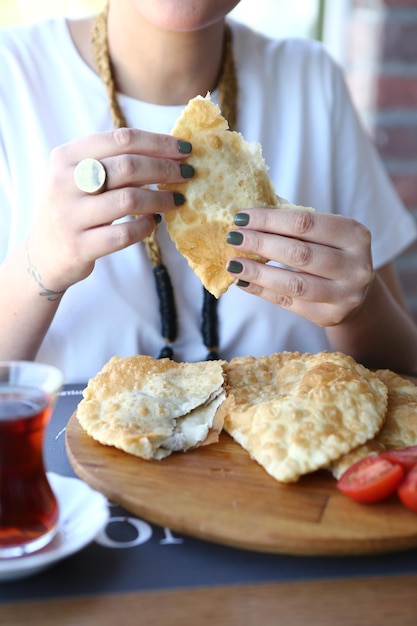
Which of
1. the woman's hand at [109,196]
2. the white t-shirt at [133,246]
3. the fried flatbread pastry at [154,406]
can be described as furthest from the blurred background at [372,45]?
the fried flatbread pastry at [154,406]

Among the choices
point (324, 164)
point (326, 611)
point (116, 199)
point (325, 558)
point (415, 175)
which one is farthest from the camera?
point (415, 175)

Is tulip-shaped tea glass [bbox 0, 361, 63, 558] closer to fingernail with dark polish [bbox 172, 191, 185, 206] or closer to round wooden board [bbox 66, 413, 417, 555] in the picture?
round wooden board [bbox 66, 413, 417, 555]

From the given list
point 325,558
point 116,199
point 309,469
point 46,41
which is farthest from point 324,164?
point 325,558

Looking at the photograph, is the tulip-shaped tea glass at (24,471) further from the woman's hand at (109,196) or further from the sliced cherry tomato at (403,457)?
the sliced cherry tomato at (403,457)

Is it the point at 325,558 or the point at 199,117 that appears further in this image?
the point at 199,117

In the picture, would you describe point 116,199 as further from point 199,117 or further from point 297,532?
point 297,532

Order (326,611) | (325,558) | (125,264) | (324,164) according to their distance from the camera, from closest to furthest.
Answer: (326,611), (325,558), (125,264), (324,164)

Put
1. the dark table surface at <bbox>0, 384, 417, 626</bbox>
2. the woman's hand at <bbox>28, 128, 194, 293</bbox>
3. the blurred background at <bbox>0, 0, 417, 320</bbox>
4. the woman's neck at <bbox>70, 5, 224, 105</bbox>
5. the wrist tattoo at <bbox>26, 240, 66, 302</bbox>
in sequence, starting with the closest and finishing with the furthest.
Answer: the dark table surface at <bbox>0, 384, 417, 626</bbox>, the woman's hand at <bbox>28, 128, 194, 293</bbox>, the wrist tattoo at <bbox>26, 240, 66, 302</bbox>, the woman's neck at <bbox>70, 5, 224, 105</bbox>, the blurred background at <bbox>0, 0, 417, 320</bbox>

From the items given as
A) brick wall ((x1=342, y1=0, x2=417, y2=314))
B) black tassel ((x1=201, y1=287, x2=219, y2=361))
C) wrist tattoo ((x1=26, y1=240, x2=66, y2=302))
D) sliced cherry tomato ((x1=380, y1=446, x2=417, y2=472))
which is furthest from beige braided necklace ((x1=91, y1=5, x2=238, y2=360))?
brick wall ((x1=342, y1=0, x2=417, y2=314))

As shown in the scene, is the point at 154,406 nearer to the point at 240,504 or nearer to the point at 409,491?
the point at 240,504
